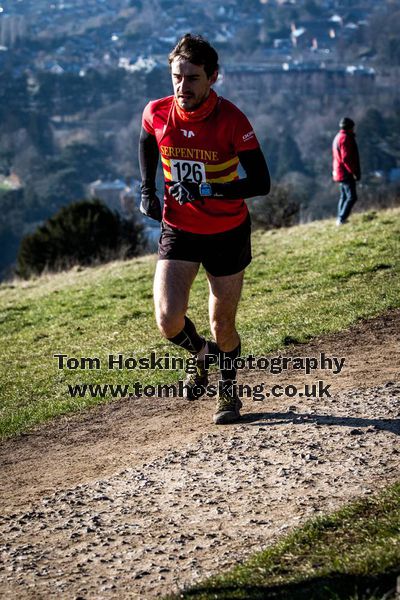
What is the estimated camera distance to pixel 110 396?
29.0 feet

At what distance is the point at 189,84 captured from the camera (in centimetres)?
634

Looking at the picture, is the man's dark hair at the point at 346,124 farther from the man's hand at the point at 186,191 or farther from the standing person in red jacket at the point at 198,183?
the man's hand at the point at 186,191

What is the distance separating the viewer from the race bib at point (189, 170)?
21.4ft

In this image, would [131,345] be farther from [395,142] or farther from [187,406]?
[395,142]

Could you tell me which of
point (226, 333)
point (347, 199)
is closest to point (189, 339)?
point (226, 333)

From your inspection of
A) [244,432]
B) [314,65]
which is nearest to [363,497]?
[244,432]

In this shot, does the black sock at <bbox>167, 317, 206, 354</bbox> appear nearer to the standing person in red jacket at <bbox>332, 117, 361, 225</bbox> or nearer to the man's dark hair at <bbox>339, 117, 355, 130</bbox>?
the standing person in red jacket at <bbox>332, 117, 361, 225</bbox>

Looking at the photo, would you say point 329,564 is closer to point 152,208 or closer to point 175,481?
point 175,481

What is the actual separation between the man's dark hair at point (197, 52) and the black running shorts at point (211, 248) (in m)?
1.07

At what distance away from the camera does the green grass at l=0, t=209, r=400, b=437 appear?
9.62m

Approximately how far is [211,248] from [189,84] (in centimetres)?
111

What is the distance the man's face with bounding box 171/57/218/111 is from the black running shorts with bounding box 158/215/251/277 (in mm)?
871

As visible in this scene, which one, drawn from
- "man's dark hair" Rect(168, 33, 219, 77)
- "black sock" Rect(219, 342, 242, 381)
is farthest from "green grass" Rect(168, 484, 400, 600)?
"man's dark hair" Rect(168, 33, 219, 77)

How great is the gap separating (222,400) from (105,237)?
31294 mm
